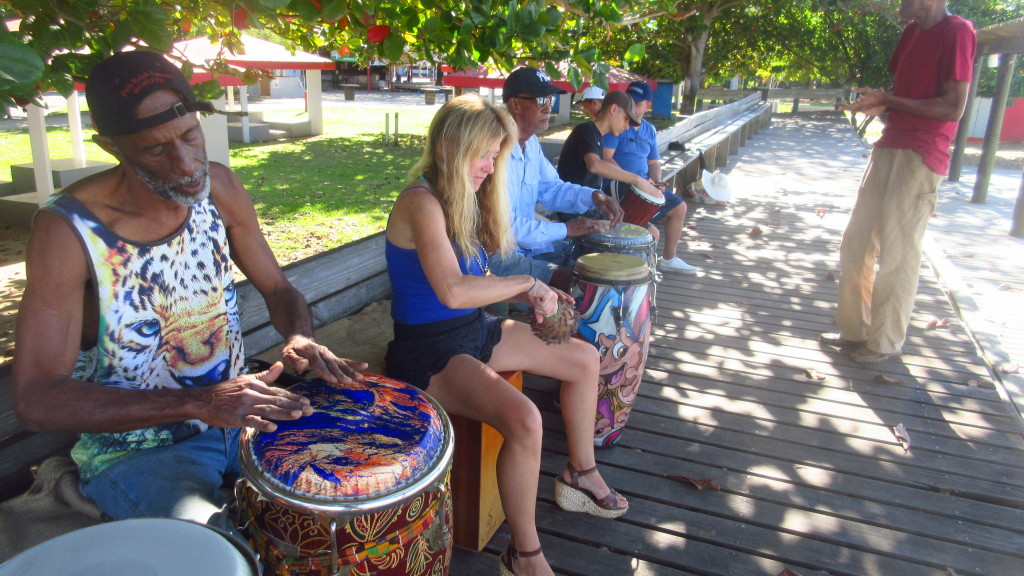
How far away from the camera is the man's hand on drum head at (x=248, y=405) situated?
1.58m

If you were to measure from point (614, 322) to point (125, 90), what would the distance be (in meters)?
1.96

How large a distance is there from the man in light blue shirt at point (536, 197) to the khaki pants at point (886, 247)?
145 cm

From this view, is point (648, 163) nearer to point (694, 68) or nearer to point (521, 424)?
point (521, 424)

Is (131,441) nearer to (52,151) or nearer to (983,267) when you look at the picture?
(983,267)

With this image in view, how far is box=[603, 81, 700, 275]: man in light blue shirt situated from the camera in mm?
5336

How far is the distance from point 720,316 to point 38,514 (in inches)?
155

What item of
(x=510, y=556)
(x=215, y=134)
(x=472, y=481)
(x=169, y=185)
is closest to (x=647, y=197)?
(x=472, y=481)

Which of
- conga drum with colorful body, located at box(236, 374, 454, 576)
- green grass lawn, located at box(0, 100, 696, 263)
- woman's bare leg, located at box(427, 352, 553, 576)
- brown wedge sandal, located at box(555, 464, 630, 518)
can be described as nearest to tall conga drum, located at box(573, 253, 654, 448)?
brown wedge sandal, located at box(555, 464, 630, 518)

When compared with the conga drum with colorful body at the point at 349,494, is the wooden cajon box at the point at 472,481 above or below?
below

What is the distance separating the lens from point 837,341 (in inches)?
165

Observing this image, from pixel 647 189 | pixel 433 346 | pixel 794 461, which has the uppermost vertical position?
pixel 647 189

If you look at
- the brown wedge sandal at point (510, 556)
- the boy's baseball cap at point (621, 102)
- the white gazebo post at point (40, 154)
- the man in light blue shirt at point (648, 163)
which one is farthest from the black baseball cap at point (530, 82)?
the white gazebo post at point (40, 154)

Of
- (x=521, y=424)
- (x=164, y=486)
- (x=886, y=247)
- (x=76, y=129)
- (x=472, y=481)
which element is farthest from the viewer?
(x=76, y=129)

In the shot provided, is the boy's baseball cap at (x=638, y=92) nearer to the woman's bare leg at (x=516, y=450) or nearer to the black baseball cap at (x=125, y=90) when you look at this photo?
the woman's bare leg at (x=516, y=450)
